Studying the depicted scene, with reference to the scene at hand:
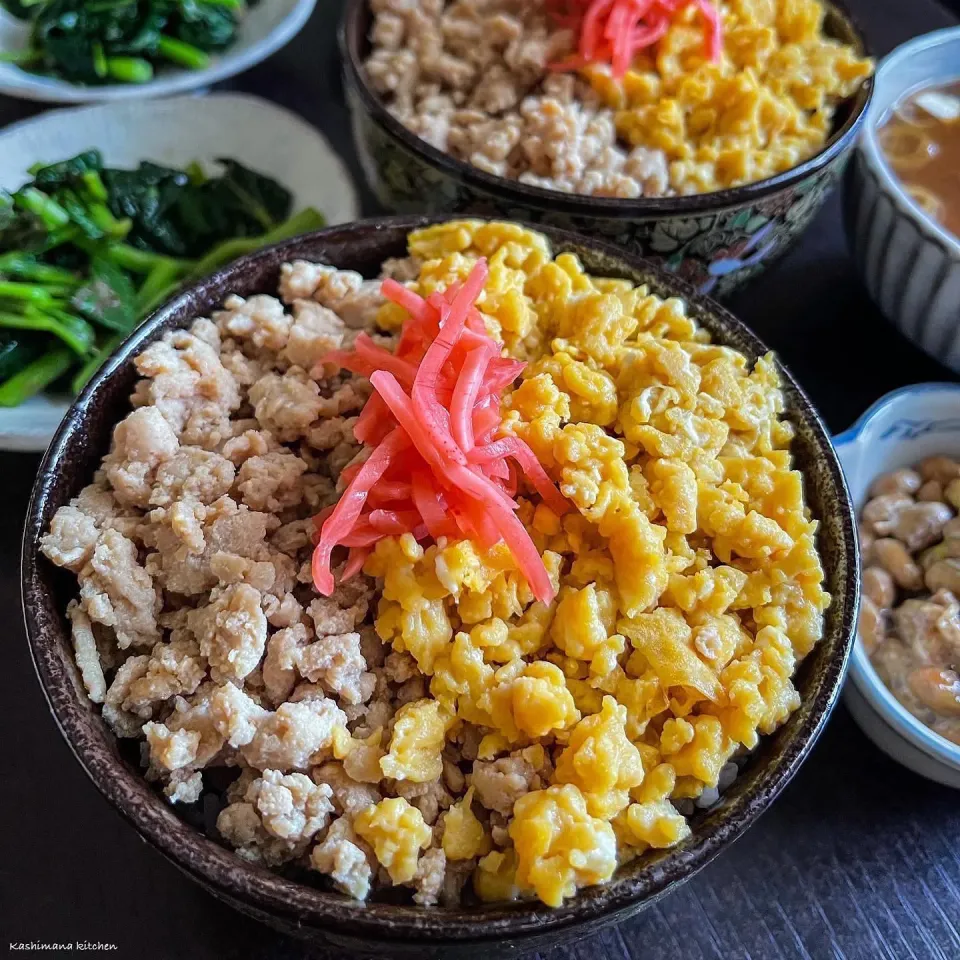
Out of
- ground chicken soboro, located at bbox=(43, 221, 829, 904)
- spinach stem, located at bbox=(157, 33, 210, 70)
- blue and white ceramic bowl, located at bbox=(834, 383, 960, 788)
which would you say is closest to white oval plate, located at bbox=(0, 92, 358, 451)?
spinach stem, located at bbox=(157, 33, 210, 70)

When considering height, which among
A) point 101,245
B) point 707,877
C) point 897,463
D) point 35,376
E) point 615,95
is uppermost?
point 615,95

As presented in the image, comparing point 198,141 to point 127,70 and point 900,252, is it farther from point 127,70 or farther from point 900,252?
point 900,252

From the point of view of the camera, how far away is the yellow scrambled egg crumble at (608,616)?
115cm

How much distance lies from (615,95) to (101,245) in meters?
1.25

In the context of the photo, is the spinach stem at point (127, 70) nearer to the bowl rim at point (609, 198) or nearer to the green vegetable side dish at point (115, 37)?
the green vegetable side dish at point (115, 37)

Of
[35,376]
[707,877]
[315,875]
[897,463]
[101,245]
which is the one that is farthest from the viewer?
[101,245]

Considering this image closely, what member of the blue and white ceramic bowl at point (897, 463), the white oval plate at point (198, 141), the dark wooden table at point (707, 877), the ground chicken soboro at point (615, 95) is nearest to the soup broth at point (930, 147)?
the ground chicken soboro at point (615, 95)

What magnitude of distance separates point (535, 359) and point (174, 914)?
109cm

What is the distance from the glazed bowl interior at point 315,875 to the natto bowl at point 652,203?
6.1 inches

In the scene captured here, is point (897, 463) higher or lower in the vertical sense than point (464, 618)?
lower

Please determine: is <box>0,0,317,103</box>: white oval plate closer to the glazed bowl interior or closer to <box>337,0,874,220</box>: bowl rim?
<box>337,0,874,220</box>: bowl rim

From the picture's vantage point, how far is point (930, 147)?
89.4 inches

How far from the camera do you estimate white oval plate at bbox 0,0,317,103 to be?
8.06 ft

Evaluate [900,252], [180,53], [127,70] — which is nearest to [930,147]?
[900,252]
